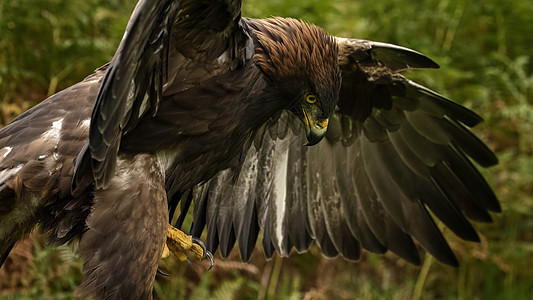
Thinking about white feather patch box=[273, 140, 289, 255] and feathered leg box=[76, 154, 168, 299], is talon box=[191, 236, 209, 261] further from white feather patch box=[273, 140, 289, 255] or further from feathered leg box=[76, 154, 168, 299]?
white feather patch box=[273, 140, 289, 255]

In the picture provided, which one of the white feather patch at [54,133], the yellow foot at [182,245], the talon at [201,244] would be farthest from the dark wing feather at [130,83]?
the talon at [201,244]

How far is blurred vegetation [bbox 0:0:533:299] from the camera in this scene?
458 centimetres

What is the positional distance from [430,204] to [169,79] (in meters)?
1.99

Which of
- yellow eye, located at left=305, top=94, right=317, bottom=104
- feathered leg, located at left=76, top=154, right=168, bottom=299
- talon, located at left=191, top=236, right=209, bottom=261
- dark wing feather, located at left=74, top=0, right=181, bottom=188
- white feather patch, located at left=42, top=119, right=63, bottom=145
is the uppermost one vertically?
dark wing feather, located at left=74, top=0, right=181, bottom=188

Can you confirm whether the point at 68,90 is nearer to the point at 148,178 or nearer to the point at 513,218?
the point at 148,178

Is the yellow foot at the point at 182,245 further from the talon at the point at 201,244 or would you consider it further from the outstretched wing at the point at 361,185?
the outstretched wing at the point at 361,185

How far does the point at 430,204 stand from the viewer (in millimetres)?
3998

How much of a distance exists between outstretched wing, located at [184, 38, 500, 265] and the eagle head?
81 cm

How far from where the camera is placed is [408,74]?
498 cm

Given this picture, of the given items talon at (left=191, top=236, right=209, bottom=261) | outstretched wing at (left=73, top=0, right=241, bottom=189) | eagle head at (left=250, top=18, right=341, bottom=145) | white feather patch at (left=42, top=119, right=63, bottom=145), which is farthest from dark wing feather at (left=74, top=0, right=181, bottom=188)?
talon at (left=191, top=236, right=209, bottom=261)

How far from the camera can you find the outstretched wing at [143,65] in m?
2.24

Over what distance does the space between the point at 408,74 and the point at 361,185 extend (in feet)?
4.26

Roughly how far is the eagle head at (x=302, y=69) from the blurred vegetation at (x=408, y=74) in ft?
6.03

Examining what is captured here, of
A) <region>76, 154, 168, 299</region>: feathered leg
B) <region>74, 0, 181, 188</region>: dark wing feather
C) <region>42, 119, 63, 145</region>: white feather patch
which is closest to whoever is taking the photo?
<region>74, 0, 181, 188</region>: dark wing feather
